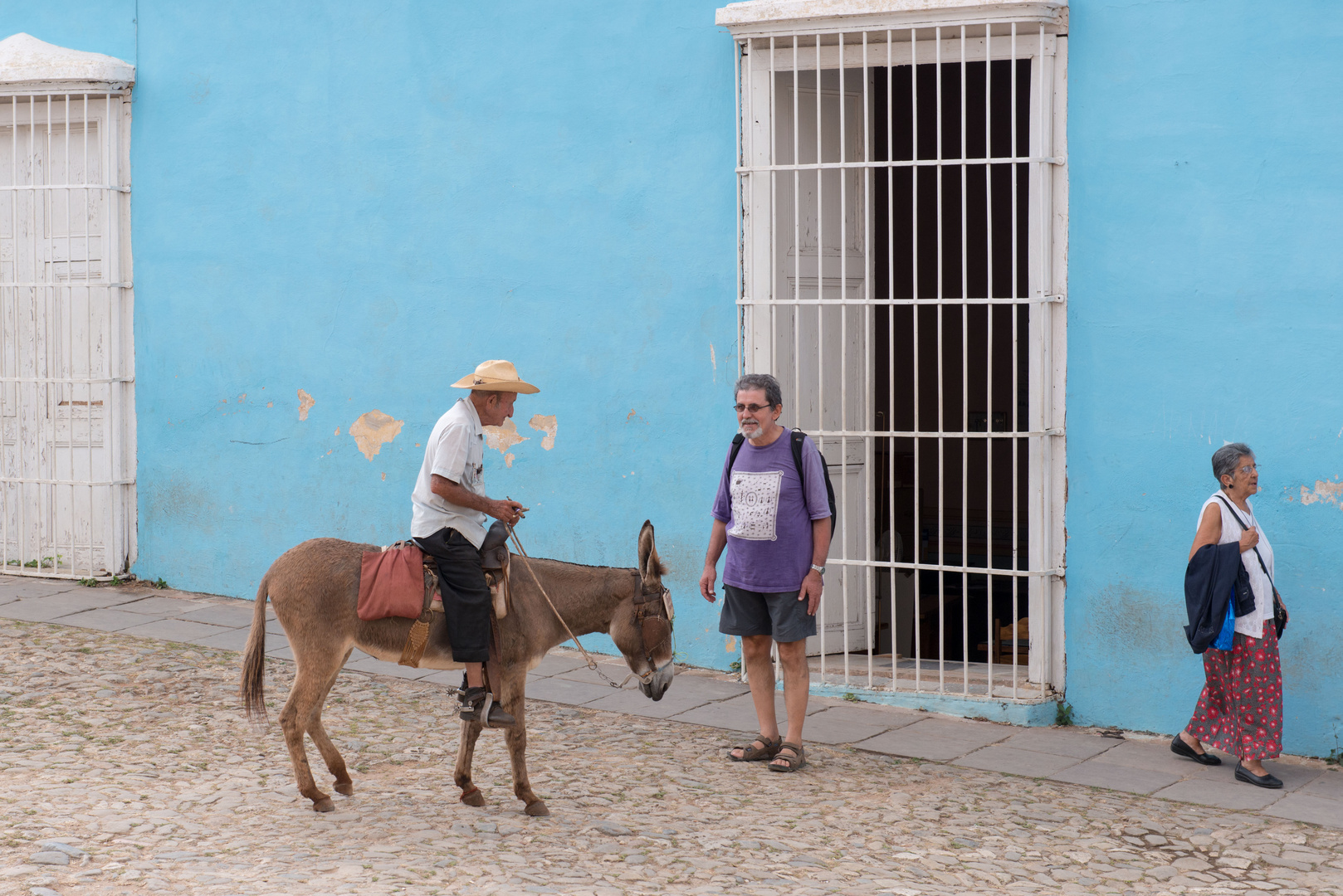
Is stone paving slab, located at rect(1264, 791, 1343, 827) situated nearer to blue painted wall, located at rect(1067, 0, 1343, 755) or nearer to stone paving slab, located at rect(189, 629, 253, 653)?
blue painted wall, located at rect(1067, 0, 1343, 755)

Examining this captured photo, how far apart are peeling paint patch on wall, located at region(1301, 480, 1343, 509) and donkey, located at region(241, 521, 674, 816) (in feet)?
9.70

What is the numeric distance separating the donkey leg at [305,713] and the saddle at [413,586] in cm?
28

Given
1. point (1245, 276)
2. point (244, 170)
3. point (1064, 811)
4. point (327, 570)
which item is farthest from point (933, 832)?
point (244, 170)

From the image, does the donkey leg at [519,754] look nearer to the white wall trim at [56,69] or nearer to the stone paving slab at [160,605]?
the stone paving slab at [160,605]

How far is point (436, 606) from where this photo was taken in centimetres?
517

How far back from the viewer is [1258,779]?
223 inches

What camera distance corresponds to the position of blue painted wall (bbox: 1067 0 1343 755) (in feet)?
19.7

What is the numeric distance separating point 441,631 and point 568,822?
2.83ft

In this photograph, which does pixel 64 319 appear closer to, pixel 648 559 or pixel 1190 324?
pixel 648 559

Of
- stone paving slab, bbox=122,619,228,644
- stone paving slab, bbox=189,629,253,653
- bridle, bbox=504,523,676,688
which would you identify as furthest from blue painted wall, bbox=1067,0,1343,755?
stone paving slab, bbox=122,619,228,644

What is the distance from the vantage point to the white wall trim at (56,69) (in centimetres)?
901

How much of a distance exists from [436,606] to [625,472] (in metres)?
2.75

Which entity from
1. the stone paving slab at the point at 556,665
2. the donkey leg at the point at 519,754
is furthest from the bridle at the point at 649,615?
the stone paving slab at the point at 556,665

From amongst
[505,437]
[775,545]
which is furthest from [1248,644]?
[505,437]
